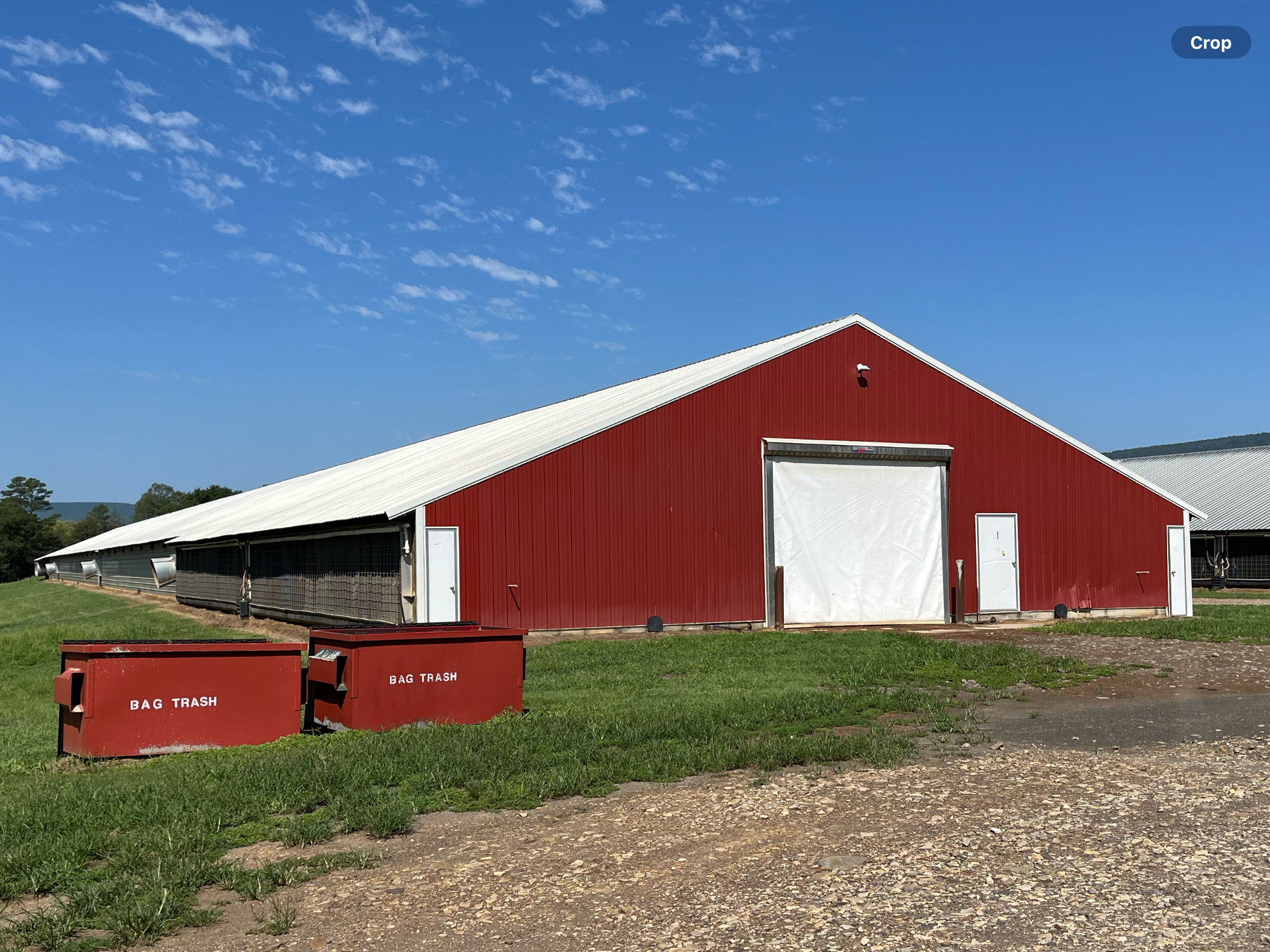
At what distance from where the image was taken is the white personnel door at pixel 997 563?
88.2 ft

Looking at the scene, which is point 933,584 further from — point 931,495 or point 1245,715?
point 1245,715

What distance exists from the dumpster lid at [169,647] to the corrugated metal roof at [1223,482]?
42.7 m

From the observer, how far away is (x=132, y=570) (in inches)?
2192

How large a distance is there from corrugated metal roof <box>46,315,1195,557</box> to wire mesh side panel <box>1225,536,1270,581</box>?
20.4 metres

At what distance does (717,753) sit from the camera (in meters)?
9.14

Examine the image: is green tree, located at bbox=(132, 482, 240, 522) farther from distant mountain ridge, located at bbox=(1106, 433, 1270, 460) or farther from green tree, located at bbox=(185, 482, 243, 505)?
distant mountain ridge, located at bbox=(1106, 433, 1270, 460)

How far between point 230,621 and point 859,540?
17076 mm

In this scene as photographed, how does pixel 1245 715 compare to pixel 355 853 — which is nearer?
pixel 355 853

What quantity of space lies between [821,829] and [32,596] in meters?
58.1

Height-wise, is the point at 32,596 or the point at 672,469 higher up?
the point at 672,469

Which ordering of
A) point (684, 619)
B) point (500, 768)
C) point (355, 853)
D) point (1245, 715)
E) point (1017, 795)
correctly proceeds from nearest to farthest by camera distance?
point (355, 853)
point (1017, 795)
point (500, 768)
point (1245, 715)
point (684, 619)

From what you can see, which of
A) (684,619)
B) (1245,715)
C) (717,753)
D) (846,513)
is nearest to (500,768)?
(717,753)

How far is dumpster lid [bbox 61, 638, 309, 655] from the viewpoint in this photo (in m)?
9.97

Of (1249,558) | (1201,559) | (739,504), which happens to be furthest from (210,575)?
(1249,558)
